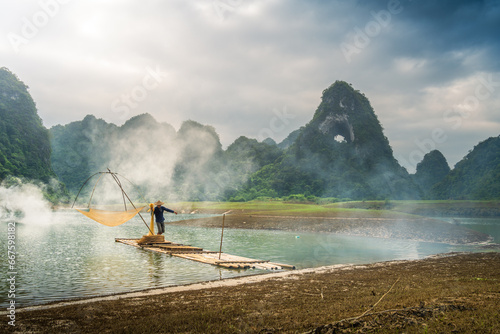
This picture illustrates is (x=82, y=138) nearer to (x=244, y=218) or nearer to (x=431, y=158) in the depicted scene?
(x=244, y=218)

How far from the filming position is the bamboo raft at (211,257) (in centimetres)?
1270

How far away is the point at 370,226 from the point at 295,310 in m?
23.2

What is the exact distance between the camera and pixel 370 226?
27.8 m

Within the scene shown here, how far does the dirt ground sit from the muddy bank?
51.7 feet

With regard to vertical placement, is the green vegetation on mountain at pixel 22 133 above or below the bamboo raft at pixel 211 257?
above

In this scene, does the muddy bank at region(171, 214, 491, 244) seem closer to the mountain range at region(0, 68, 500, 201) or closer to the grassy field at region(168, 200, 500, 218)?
the grassy field at region(168, 200, 500, 218)

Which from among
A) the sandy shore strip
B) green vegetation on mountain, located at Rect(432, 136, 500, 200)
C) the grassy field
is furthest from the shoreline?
green vegetation on mountain, located at Rect(432, 136, 500, 200)

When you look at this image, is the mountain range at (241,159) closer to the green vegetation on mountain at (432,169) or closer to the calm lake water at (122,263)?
the green vegetation on mountain at (432,169)

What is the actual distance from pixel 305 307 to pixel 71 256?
467 inches

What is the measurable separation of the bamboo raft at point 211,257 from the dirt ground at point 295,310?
3.09 metres

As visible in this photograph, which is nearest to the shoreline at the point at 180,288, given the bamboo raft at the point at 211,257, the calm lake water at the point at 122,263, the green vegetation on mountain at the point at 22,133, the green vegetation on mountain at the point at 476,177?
the calm lake water at the point at 122,263

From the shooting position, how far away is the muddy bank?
23734 millimetres

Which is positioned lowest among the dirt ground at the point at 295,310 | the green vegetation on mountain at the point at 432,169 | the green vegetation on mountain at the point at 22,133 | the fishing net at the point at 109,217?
the dirt ground at the point at 295,310

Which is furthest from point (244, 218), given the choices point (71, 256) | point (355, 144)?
point (355, 144)
